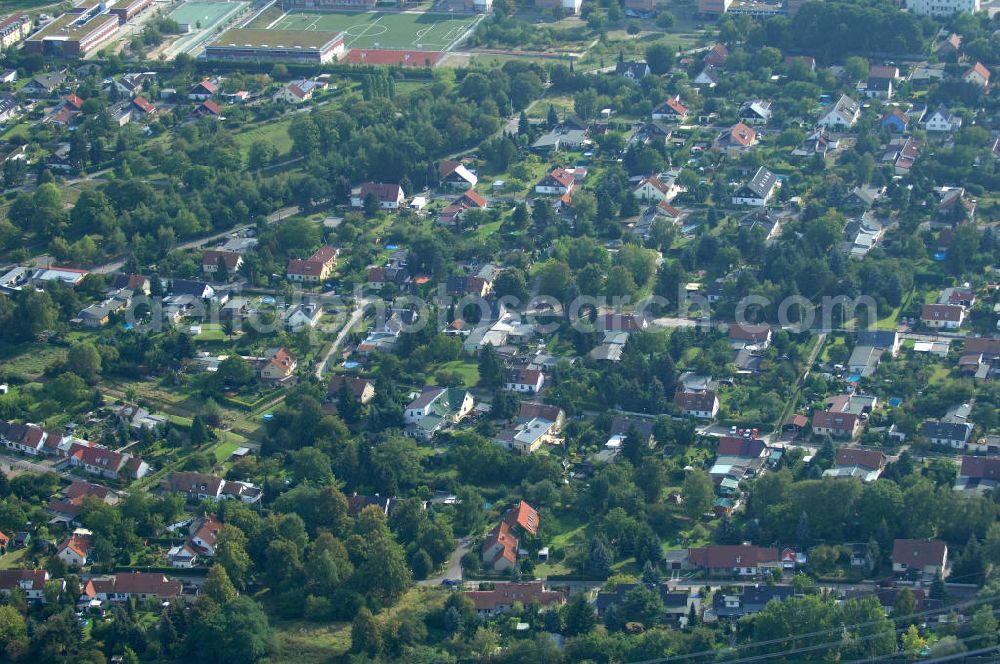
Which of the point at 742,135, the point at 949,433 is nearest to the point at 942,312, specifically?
the point at 949,433

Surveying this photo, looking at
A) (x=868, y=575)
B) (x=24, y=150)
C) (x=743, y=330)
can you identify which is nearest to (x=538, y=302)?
(x=743, y=330)

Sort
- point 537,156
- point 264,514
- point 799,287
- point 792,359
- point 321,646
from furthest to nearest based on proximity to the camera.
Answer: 1. point 537,156
2. point 799,287
3. point 792,359
4. point 264,514
5. point 321,646

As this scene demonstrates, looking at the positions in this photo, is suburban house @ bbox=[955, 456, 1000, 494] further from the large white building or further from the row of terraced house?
the large white building

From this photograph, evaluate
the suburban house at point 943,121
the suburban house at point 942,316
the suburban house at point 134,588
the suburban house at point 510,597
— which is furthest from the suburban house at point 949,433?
the suburban house at point 943,121

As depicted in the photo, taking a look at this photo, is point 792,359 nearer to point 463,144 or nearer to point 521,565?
point 521,565

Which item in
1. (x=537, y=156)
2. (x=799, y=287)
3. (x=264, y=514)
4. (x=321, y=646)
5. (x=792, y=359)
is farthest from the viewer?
(x=537, y=156)

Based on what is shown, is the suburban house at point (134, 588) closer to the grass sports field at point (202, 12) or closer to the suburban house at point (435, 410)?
the suburban house at point (435, 410)
